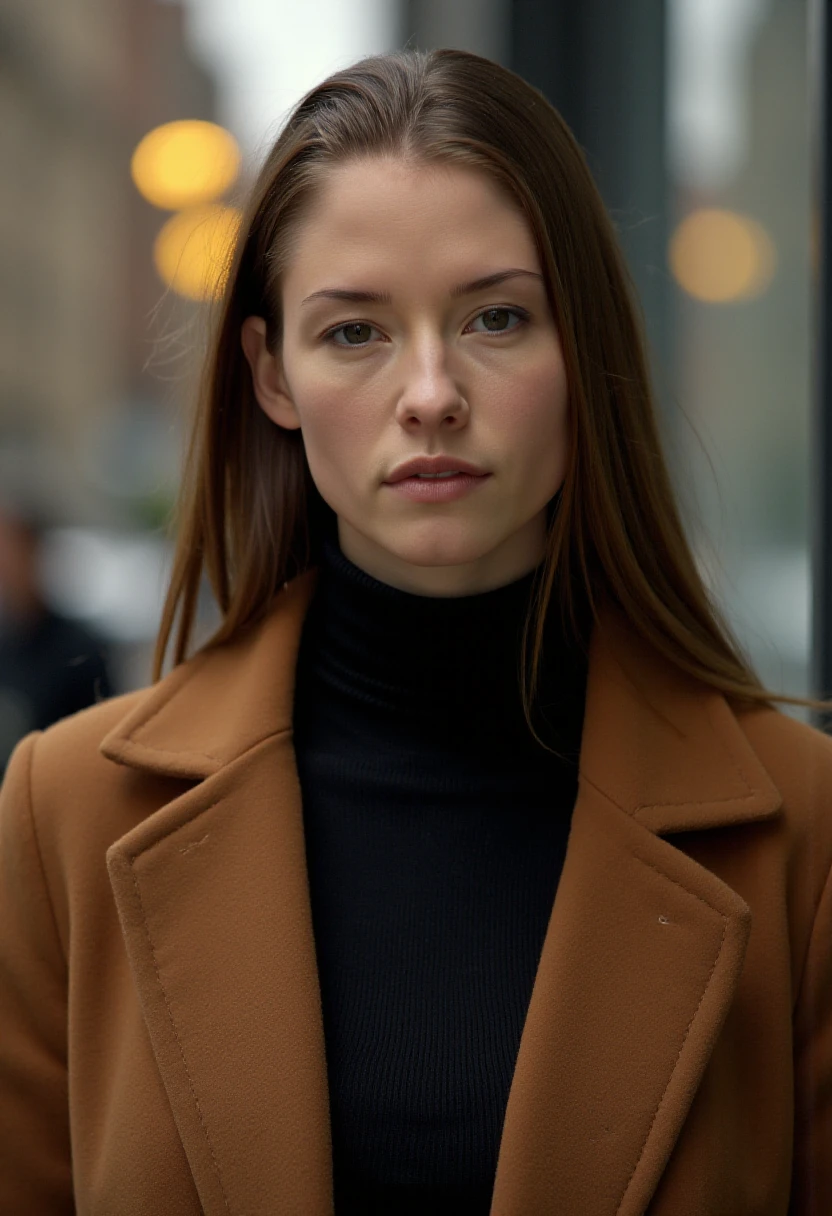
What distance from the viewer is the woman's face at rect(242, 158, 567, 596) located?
4.40 ft

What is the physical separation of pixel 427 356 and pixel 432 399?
5 centimetres

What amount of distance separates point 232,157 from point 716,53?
90 centimetres

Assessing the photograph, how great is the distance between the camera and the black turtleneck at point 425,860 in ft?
4.33

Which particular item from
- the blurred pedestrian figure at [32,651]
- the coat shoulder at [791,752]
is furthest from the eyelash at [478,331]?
the blurred pedestrian figure at [32,651]

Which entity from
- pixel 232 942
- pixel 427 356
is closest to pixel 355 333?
pixel 427 356

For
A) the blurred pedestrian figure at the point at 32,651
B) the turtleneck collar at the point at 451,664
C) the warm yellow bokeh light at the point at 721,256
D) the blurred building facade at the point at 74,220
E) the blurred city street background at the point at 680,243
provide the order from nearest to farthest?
the turtleneck collar at the point at 451,664
the blurred city street background at the point at 680,243
the warm yellow bokeh light at the point at 721,256
the blurred pedestrian figure at the point at 32,651
the blurred building facade at the point at 74,220

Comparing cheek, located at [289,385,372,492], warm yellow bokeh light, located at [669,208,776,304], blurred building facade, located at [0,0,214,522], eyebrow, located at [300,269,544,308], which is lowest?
cheek, located at [289,385,372,492]

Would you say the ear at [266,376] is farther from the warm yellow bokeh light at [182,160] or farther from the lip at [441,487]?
the warm yellow bokeh light at [182,160]

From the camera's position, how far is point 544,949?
1364 mm

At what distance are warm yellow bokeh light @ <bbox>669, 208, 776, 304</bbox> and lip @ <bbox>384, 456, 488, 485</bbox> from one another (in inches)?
48.6

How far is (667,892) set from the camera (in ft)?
4.54

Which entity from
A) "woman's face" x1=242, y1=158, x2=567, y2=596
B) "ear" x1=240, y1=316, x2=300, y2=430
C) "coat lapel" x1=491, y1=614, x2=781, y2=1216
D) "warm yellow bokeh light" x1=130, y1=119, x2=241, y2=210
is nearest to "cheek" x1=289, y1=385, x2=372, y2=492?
"woman's face" x1=242, y1=158, x2=567, y2=596

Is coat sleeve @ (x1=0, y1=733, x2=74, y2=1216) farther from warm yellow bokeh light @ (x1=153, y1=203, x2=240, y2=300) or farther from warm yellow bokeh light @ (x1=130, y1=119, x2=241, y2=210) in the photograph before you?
warm yellow bokeh light @ (x1=130, y1=119, x2=241, y2=210)

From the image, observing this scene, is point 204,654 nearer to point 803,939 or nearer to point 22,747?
point 22,747
